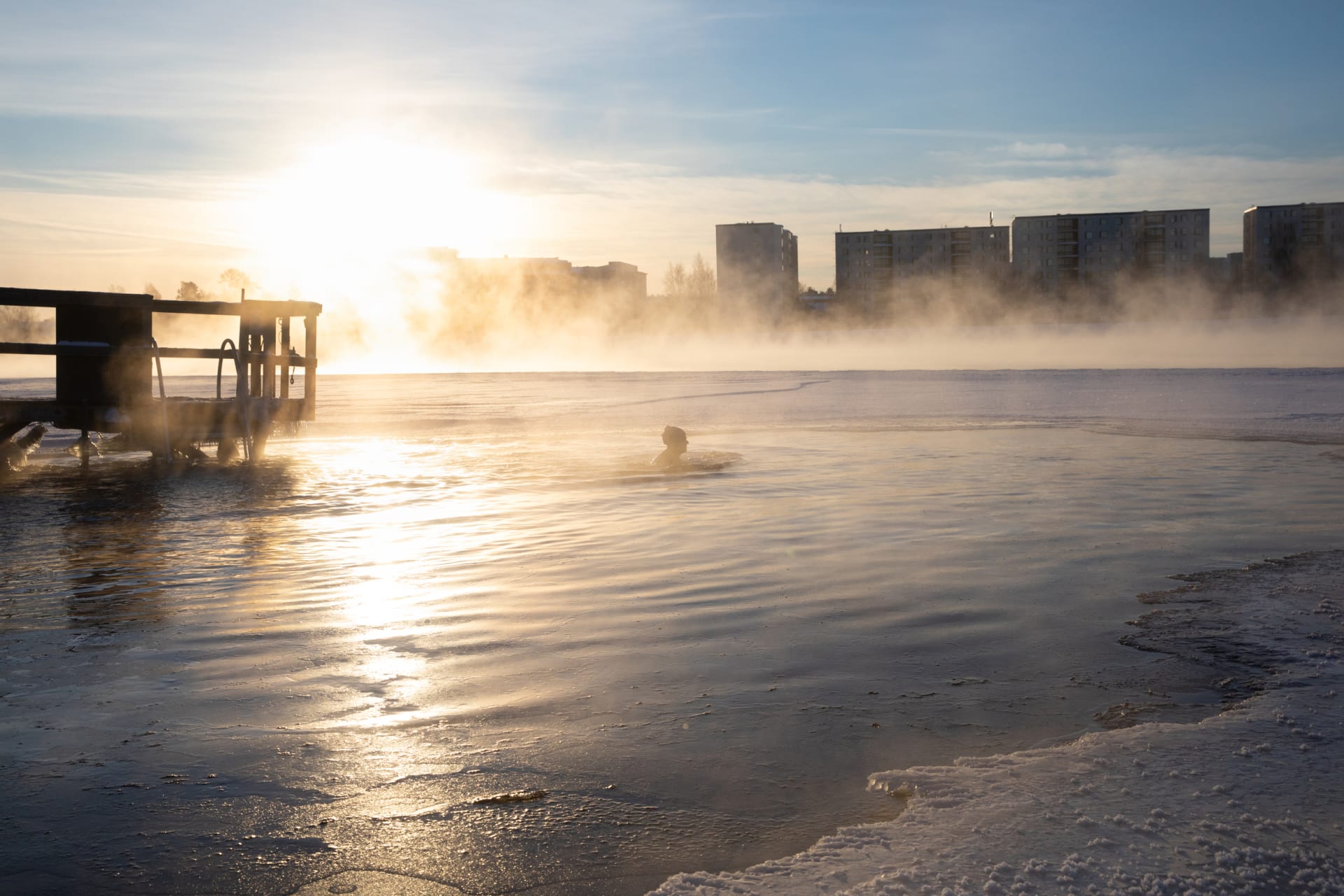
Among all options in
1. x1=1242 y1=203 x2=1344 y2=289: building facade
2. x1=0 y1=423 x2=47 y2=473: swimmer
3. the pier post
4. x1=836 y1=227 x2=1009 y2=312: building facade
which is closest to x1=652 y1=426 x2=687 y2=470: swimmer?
the pier post

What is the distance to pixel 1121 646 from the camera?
185 inches

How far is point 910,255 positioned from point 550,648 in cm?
12706

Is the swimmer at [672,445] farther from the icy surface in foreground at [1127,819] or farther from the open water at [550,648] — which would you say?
the icy surface in foreground at [1127,819]

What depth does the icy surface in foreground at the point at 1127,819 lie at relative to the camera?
2.66 meters

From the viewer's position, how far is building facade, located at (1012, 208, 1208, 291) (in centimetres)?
10050

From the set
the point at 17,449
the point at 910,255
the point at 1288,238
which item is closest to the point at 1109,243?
the point at 1288,238

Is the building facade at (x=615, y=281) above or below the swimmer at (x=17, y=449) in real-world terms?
above

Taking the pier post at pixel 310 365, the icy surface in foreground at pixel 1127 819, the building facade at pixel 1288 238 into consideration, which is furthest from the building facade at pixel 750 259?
the icy surface in foreground at pixel 1127 819

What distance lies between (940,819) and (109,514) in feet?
28.0

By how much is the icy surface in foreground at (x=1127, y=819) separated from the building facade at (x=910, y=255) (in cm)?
10680

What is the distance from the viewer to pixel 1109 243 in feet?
357

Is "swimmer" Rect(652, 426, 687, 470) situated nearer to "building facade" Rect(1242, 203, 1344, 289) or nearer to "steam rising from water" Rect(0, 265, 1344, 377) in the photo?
"steam rising from water" Rect(0, 265, 1344, 377)

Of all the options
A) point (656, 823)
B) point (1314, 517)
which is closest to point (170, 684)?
point (656, 823)

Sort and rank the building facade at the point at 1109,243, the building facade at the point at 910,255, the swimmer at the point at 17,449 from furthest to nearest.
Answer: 1. the building facade at the point at 910,255
2. the building facade at the point at 1109,243
3. the swimmer at the point at 17,449
